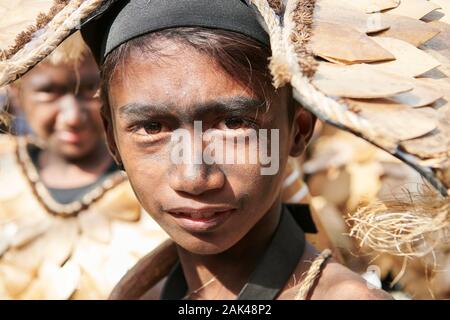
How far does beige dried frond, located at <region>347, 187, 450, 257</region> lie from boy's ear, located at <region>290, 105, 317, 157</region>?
0.42 m

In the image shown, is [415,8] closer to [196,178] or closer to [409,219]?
[409,219]

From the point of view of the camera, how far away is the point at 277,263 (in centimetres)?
204

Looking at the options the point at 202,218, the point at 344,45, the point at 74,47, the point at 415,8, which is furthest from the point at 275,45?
the point at 74,47

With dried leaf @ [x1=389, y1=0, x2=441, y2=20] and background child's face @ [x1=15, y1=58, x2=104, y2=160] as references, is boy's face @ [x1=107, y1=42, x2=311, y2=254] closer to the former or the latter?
dried leaf @ [x1=389, y1=0, x2=441, y2=20]

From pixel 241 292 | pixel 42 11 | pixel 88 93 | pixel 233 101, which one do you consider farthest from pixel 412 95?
pixel 88 93

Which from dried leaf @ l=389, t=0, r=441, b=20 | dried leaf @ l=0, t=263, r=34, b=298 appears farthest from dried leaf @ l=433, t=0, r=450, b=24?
dried leaf @ l=0, t=263, r=34, b=298

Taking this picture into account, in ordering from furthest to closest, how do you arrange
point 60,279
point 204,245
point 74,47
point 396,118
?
point 60,279 → point 74,47 → point 204,245 → point 396,118

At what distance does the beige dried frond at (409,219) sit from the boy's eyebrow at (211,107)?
36 centimetres

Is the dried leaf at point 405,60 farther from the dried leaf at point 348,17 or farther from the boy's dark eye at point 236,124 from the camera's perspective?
the boy's dark eye at point 236,124

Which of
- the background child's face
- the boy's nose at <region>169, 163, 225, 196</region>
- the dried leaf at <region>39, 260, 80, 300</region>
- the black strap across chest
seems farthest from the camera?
the background child's face

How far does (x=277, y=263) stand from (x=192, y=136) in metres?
0.46

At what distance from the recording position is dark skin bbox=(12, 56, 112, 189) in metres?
3.49

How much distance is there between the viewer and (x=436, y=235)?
163cm

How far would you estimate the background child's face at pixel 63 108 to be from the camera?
346 centimetres
